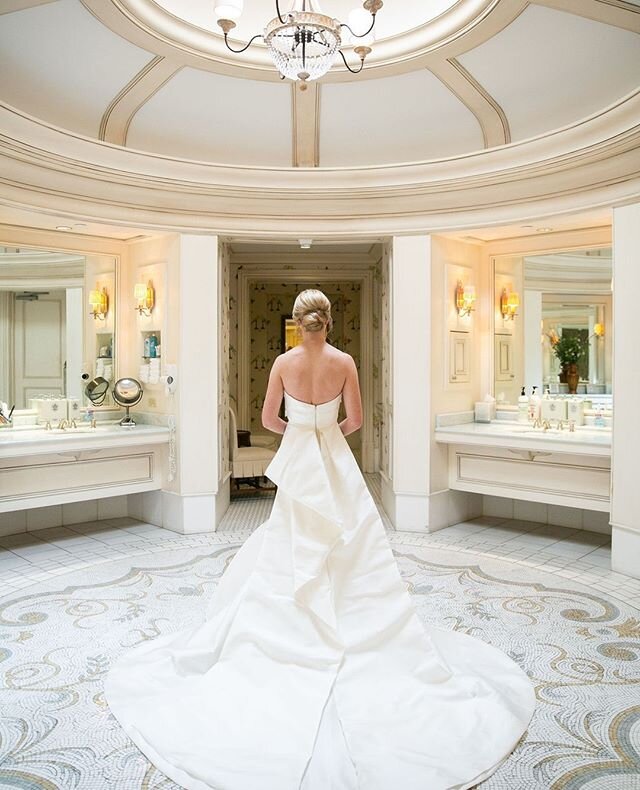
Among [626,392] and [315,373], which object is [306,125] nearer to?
[315,373]

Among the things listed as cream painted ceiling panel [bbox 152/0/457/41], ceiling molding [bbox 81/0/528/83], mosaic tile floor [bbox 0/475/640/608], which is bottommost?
mosaic tile floor [bbox 0/475/640/608]

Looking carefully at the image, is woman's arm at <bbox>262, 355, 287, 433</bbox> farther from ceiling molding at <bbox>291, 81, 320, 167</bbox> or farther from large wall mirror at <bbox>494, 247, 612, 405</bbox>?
large wall mirror at <bbox>494, 247, 612, 405</bbox>

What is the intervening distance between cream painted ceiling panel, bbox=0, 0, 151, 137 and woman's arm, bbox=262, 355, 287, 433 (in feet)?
7.21

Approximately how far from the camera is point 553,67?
3.87 meters

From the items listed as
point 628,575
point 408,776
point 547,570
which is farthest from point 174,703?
point 628,575

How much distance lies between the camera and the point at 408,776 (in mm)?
2059

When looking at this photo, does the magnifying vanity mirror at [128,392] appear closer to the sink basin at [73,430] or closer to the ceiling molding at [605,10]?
the sink basin at [73,430]

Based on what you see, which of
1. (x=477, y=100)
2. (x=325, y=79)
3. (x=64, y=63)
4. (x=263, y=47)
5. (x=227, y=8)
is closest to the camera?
(x=227, y=8)

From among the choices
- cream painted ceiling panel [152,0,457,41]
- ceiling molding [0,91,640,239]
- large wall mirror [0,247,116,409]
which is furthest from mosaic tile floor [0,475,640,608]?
cream painted ceiling panel [152,0,457,41]

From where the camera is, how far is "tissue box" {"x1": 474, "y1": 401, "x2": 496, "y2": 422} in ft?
18.7

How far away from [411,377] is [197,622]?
277cm

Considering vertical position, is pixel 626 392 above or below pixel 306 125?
below

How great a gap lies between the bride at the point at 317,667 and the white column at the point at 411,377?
2.15 metres

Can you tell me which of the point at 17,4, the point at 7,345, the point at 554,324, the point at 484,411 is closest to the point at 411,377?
the point at 484,411
